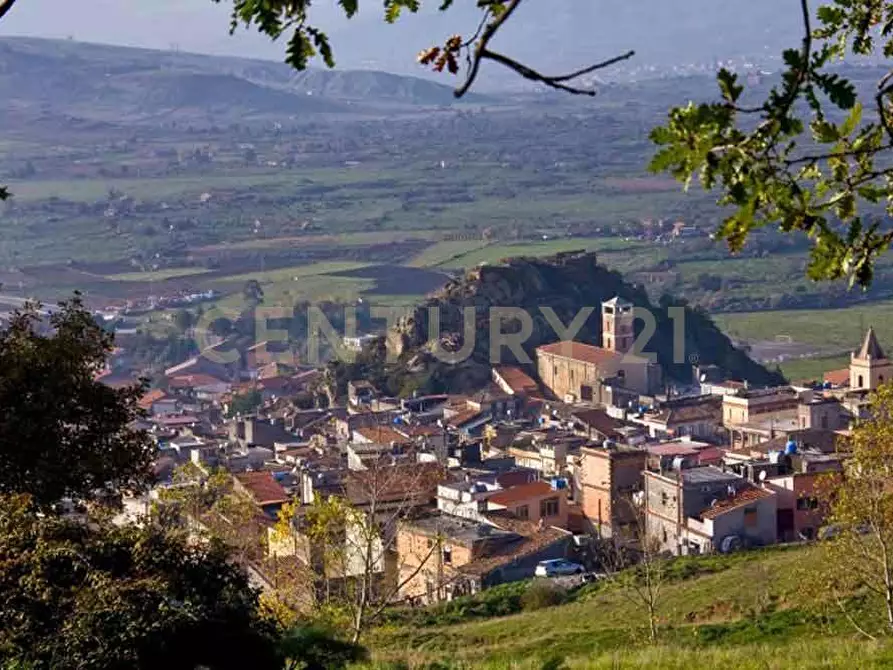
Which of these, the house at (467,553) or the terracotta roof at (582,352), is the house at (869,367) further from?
the house at (467,553)

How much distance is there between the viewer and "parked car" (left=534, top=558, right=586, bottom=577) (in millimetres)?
23500

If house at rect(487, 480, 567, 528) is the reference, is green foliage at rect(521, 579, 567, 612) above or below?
above

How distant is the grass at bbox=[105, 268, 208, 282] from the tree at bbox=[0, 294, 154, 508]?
79.2 meters

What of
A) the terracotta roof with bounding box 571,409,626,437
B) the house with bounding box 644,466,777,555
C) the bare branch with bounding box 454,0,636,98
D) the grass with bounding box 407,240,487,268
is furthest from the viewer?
the grass with bounding box 407,240,487,268

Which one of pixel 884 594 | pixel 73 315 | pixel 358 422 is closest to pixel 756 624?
pixel 884 594

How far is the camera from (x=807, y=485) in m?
25.1

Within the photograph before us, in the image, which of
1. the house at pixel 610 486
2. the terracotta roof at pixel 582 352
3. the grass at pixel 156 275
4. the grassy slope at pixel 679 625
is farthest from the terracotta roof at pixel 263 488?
the grass at pixel 156 275

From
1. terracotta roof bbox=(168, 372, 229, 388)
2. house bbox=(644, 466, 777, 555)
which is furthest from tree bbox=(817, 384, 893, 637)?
terracotta roof bbox=(168, 372, 229, 388)

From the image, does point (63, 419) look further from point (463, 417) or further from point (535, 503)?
point (463, 417)

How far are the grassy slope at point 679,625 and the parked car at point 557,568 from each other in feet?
5.66

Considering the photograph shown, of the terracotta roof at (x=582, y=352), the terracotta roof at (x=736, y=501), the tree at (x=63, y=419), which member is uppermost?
the tree at (x=63, y=419)

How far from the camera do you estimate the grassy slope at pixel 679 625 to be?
12602mm

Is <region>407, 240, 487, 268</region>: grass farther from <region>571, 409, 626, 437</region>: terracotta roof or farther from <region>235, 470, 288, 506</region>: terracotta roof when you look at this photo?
<region>235, 470, 288, 506</region>: terracotta roof

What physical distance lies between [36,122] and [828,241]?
546 feet
